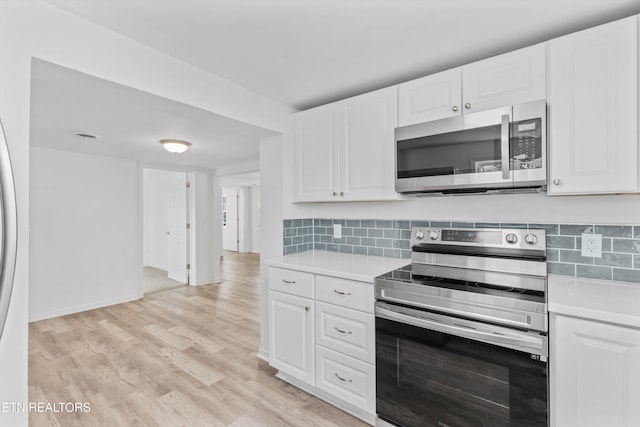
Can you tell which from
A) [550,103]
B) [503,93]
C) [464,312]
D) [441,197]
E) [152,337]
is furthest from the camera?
[152,337]

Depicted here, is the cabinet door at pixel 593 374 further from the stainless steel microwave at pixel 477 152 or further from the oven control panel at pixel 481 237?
the stainless steel microwave at pixel 477 152

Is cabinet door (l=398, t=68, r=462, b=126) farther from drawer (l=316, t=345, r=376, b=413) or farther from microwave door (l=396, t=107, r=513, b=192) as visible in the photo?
drawer (l=316, t=345, r=376, b=413)

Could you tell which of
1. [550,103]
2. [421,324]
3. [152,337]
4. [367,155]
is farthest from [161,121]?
[550,103]

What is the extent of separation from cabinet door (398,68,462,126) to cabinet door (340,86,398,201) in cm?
7

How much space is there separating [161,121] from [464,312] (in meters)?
2.79

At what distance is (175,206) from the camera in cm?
567

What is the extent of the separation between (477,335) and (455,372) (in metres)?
0.24

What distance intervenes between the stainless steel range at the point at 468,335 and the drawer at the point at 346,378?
0.25 ft

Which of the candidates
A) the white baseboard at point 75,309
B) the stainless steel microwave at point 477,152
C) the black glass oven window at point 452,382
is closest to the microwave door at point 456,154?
the stainless steel microwave at point 477,152

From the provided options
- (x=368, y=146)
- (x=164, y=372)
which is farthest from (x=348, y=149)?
(x=164, y=372)

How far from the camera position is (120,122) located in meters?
2.73

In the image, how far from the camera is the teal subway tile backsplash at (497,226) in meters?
1.65

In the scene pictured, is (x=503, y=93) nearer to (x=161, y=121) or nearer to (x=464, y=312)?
(x=464, y=312)

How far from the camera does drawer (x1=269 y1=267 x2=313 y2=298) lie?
2.13 m
